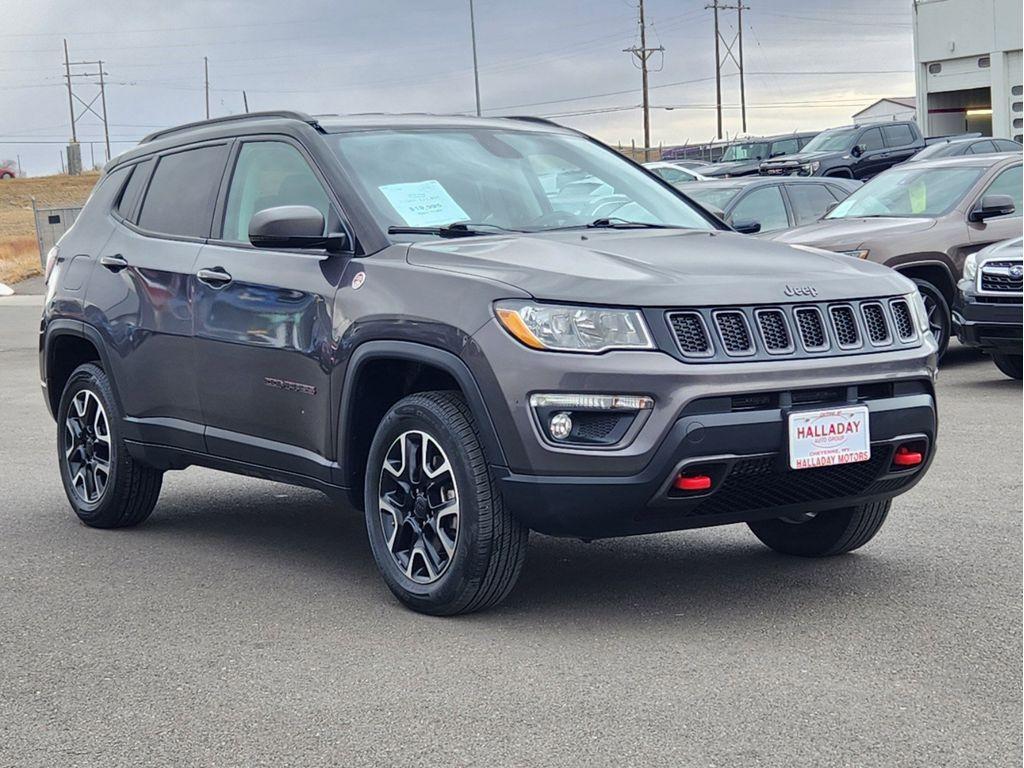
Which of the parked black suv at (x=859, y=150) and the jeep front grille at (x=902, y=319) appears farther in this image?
the parked black suv at (x=859, y=150)

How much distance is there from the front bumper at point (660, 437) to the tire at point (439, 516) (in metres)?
0.15

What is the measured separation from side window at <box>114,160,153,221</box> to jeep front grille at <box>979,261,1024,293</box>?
672 cm

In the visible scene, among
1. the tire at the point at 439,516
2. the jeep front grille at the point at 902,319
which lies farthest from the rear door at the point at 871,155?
the tire at the point at 439,516

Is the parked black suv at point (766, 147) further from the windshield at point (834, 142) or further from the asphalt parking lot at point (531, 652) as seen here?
the asphalt parking lot at point (531, 652)

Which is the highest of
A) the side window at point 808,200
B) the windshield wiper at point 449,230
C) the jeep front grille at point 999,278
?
the side window at point 808,200

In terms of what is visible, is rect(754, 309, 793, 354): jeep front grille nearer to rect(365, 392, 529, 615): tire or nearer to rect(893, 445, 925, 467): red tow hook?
rect(893, 445, 925, 467): red tow hook

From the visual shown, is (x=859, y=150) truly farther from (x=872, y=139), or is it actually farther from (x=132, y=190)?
(x=132, y=190)

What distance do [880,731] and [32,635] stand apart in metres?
2.93

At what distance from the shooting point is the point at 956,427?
978cm

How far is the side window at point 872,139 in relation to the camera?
31031 millimetres

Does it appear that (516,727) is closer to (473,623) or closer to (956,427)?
(473,623)

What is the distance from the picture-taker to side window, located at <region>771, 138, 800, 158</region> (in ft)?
123

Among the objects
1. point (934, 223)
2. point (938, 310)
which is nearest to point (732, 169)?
point (934, 223)

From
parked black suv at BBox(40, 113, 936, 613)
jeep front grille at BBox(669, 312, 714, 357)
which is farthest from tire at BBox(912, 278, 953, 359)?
jeep front grille at BBox(669, 312, 714, 357)
